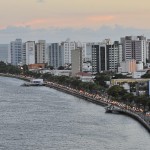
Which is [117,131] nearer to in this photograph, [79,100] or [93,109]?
[93,109]

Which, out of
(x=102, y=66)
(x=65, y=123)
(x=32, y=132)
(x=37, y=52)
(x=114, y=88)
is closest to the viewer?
(x=32, y=132)

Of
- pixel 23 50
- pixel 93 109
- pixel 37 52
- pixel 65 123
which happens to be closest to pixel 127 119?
pixel 65 123

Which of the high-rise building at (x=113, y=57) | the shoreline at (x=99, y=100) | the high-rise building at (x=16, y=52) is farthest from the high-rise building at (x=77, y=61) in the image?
the high-rise building at (x=16, y=52)

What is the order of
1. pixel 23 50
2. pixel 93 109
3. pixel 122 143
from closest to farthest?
pixel 122 143
pixel 93 109
pixel 23 50

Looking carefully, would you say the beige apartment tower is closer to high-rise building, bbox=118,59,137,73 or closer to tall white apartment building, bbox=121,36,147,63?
tall white apartment building, bbox=121,36,147,63

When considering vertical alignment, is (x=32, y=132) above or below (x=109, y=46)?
below

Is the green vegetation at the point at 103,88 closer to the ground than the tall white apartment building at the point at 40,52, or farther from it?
closer to the ground

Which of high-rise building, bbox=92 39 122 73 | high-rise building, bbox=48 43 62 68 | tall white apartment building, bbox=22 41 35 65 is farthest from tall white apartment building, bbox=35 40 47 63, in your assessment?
high-rise building, bbox=92 39 122 73

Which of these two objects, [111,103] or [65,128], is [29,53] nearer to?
[111,103]

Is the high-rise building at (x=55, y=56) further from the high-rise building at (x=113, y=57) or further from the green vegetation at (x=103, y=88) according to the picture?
the high-rise building at (x=113, y=57)
